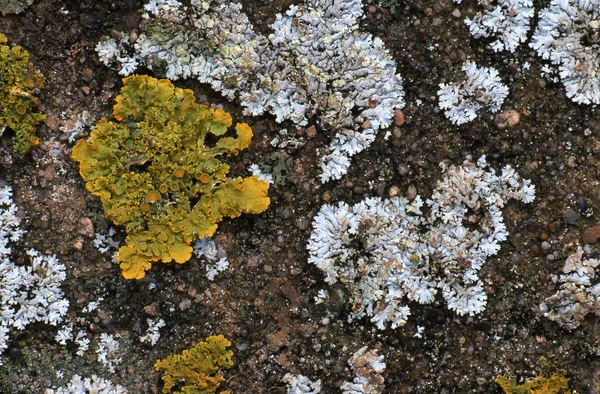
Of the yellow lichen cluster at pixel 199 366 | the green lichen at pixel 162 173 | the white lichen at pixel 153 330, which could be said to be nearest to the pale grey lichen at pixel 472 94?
the green lichen at pixel 162 173

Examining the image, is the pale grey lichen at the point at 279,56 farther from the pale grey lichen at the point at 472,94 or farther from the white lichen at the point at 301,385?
the white lichen at the point at 301,385

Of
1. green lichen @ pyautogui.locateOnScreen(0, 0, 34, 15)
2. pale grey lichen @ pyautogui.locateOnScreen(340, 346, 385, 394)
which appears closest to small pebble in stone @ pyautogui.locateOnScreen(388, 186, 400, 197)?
pale grey lichen @ pyautogui.locateOnScreen(340, 346, 385, 394)

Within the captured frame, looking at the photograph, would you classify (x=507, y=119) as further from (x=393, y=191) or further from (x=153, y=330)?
(x=153, y=330)

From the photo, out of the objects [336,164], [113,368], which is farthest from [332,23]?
[113,368]

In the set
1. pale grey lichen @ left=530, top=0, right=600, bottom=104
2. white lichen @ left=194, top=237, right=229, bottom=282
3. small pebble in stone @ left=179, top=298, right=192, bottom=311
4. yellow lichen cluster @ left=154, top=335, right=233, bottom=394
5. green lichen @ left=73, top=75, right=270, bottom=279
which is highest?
pale grey lichen @ left=530, top=0, right=600, bottom=104

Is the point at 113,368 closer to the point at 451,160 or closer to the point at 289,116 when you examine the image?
the point at 289,116

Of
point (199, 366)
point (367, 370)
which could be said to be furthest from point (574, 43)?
point (199, 366)

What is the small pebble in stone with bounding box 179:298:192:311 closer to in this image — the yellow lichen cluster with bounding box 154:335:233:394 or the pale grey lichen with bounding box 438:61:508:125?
the yellow lichen cluster with bounding box 154:335:233:394
